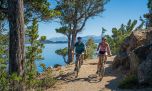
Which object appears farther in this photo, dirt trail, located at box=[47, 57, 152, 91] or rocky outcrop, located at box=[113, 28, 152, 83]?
dirt trail, located at box=[47, 57, 152, 91]

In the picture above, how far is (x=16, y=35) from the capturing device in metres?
13.6

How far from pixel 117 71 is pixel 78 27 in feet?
62.8

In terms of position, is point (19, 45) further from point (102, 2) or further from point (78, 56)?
point (102, 2)

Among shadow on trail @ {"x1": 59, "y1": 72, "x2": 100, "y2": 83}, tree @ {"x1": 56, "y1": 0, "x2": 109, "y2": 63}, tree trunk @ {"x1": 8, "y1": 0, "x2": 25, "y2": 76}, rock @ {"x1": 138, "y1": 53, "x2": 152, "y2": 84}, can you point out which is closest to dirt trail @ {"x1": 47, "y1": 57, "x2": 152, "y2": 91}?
shadow on trail @ {"x1": 59, "y1": 72, "x2": 100, "y2": 83}

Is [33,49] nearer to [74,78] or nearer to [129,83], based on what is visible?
[129,83]

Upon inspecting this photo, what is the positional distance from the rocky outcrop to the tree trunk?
5.13 meters

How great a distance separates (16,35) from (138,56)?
6360mm

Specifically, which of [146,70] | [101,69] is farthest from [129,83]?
[101,69]

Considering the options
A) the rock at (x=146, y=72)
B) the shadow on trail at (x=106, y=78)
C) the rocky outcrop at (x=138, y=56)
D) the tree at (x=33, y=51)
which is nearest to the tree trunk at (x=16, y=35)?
the tree at (x=33, y=51)

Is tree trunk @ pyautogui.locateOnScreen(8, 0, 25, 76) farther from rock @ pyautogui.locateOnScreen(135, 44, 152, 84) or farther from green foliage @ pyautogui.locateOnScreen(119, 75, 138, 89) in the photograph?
rock @ pyautogui.locateOnScreen(135, 44, 152, 84)

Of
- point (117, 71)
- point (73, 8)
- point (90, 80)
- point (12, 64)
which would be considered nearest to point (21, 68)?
point (12, 64)

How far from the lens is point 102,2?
38.4 meters

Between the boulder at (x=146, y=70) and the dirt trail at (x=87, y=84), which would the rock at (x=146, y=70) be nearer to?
the boulder at (x=146, y=70)

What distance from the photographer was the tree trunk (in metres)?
13.5
